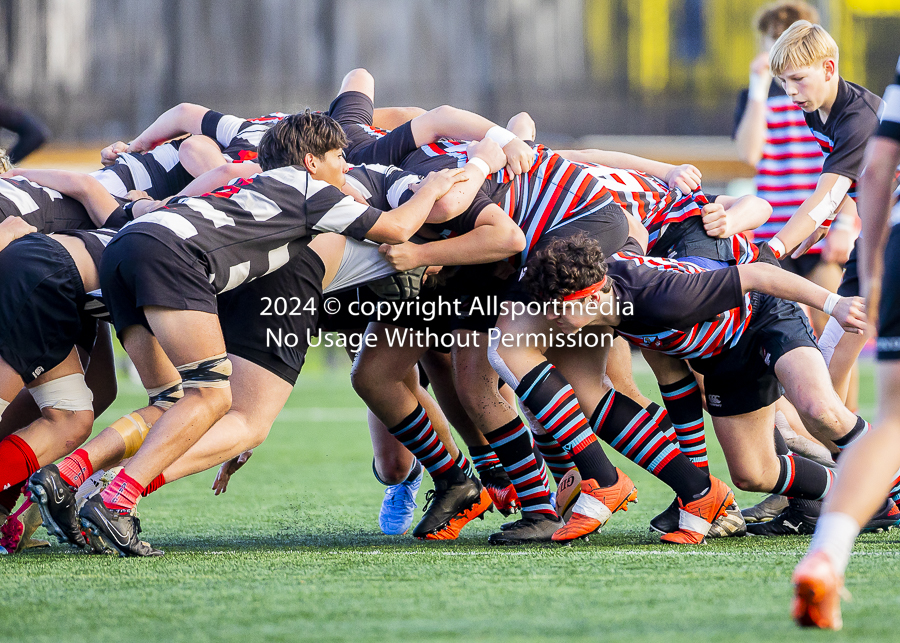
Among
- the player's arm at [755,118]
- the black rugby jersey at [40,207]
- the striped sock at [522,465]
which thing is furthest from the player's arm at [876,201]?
the player's arm at [755,118]

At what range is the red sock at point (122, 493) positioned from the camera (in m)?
3.14

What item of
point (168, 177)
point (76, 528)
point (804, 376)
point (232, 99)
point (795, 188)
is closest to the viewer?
point (76, 528)

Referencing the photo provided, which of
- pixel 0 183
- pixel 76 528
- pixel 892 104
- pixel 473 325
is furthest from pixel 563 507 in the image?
pixel 0 183

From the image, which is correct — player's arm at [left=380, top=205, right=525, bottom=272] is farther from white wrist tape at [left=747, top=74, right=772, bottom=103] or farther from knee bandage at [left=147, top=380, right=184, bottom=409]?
white wrist tape at [left=747, top=74, right=772, bottom=103]

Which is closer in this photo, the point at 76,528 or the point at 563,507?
the point at 76,528

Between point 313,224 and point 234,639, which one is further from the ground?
point 313,224

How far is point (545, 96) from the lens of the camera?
1434cm

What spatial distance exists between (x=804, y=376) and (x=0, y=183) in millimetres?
2863

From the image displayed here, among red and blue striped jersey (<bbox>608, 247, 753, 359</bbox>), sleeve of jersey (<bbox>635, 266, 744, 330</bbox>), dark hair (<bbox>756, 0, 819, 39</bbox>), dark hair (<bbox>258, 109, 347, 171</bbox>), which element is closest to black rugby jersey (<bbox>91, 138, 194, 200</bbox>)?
dark hair (<bbox>258, 109, 347, 171</bbox>)

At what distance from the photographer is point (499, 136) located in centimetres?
391

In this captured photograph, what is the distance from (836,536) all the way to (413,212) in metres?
1.76

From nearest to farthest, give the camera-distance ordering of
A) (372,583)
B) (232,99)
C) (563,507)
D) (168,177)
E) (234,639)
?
(234,639)
(372,583)
(563,507)
(168,177)
(232,99)

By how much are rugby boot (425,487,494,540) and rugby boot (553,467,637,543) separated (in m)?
0.49

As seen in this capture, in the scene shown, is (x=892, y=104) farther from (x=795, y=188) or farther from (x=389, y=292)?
(x=795, y=188)
